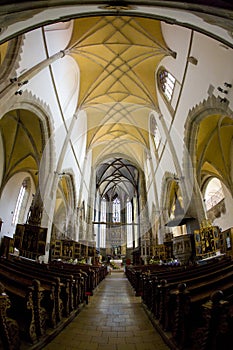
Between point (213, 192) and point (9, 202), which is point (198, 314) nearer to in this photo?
point (9, 202)

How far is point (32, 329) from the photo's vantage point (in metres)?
2.61

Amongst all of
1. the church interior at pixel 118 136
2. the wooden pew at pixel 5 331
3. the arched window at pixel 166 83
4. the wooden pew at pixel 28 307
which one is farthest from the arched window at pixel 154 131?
the wooden pew at pixel 5 331

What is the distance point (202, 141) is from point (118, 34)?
8.55m

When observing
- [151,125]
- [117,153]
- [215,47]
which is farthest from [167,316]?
[117,153]

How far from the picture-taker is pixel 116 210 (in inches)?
1571

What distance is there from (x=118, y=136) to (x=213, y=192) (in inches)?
458

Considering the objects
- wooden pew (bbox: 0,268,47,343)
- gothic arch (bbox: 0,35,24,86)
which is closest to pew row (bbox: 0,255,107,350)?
wooden pew (bbox: 0,268,47,343)

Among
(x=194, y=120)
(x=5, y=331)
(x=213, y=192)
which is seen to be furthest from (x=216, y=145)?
(x=5, y=331)

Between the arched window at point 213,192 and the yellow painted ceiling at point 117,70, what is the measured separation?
734 cm

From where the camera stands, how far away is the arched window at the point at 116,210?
39.1 metres

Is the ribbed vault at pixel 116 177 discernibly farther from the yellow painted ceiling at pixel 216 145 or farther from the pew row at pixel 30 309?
the pew row at pixel 30 309

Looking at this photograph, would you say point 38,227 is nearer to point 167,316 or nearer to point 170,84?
point 167,316

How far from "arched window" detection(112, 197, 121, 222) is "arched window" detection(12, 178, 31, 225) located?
25310 mm

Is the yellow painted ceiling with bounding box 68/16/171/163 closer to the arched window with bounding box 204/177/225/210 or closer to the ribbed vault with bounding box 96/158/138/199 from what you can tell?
the arched window with bounding box 204/177/225/210
